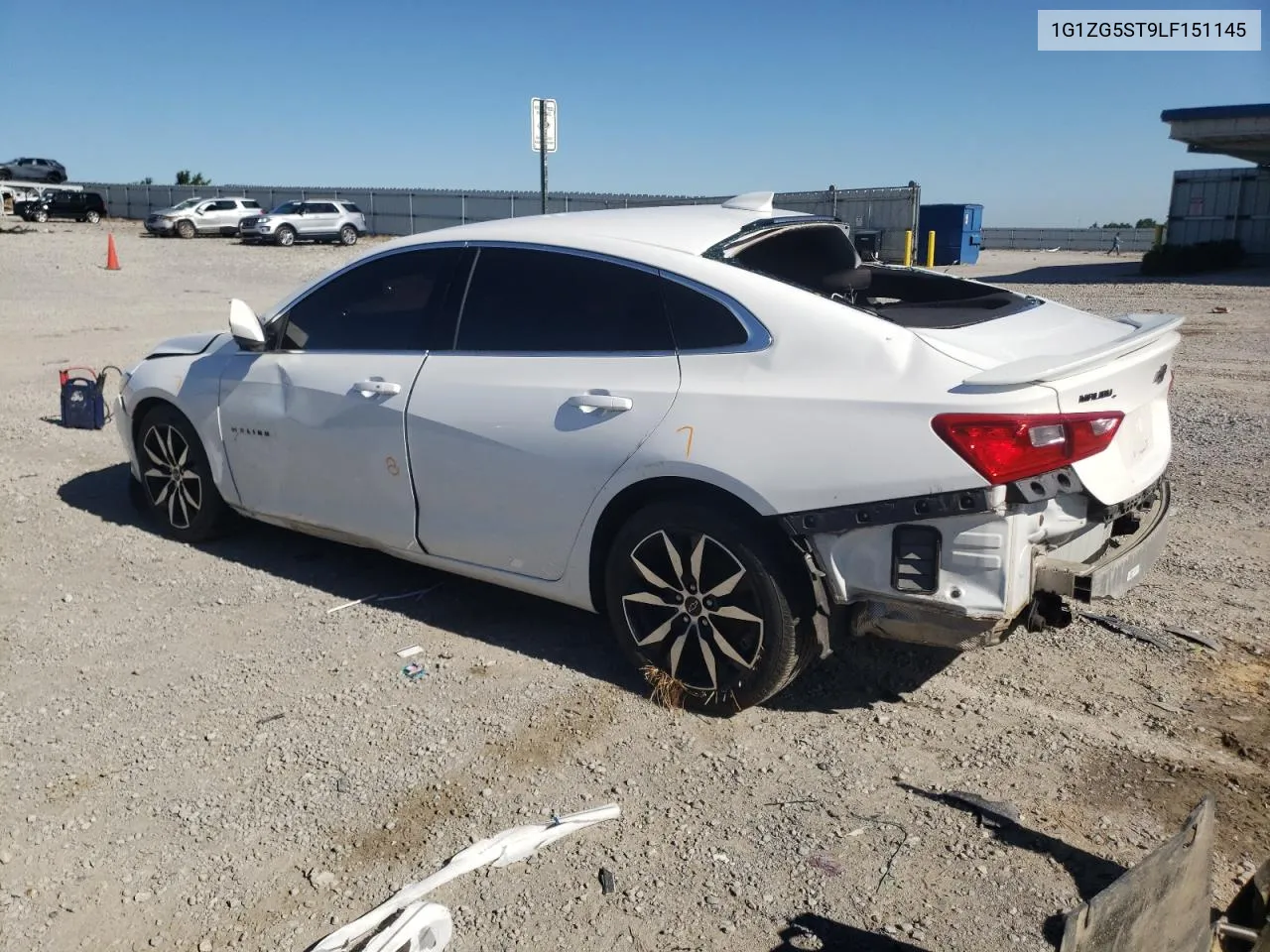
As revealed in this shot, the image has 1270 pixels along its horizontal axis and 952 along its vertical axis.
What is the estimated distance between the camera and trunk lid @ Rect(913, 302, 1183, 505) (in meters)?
3.38

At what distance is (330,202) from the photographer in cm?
3588

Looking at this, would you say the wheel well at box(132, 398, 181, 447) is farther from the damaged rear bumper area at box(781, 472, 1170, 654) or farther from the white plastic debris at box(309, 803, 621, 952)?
the damaged rear bumper area at box(781, 472, 1170, 654)

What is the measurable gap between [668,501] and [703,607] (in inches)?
15.8

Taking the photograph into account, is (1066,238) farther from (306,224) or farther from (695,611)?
(695,611)

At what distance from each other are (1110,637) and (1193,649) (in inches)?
12.5

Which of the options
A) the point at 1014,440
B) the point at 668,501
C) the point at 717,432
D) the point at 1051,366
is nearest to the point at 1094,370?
the point at 1051,366

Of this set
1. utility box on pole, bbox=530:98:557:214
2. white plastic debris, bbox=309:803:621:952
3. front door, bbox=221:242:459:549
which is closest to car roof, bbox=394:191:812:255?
front door, bbox=221:242:459:549

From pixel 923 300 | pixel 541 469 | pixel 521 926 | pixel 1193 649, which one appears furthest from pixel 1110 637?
pixel 521 926

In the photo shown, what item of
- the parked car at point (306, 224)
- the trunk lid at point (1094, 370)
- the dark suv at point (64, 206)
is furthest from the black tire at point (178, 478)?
the dark suv at point (64, 206)

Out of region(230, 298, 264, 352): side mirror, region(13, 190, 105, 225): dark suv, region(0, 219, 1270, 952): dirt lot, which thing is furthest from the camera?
region(13, 190, 105, 225): dark suv

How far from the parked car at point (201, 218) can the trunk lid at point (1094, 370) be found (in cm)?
3856

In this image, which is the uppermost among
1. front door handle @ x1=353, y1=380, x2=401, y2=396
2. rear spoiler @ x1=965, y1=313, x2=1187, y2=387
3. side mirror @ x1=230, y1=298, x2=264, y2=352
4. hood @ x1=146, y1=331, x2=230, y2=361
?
rear spoiler @ x1=965, y1=313, x2=1187, y2=387

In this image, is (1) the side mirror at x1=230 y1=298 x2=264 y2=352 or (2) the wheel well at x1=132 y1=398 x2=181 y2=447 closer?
(1) the side mirror at x1=230 y1=298 x2=264 y2=352

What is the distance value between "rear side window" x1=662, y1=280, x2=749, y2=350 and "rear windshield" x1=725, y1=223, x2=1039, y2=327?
9.0 inches
